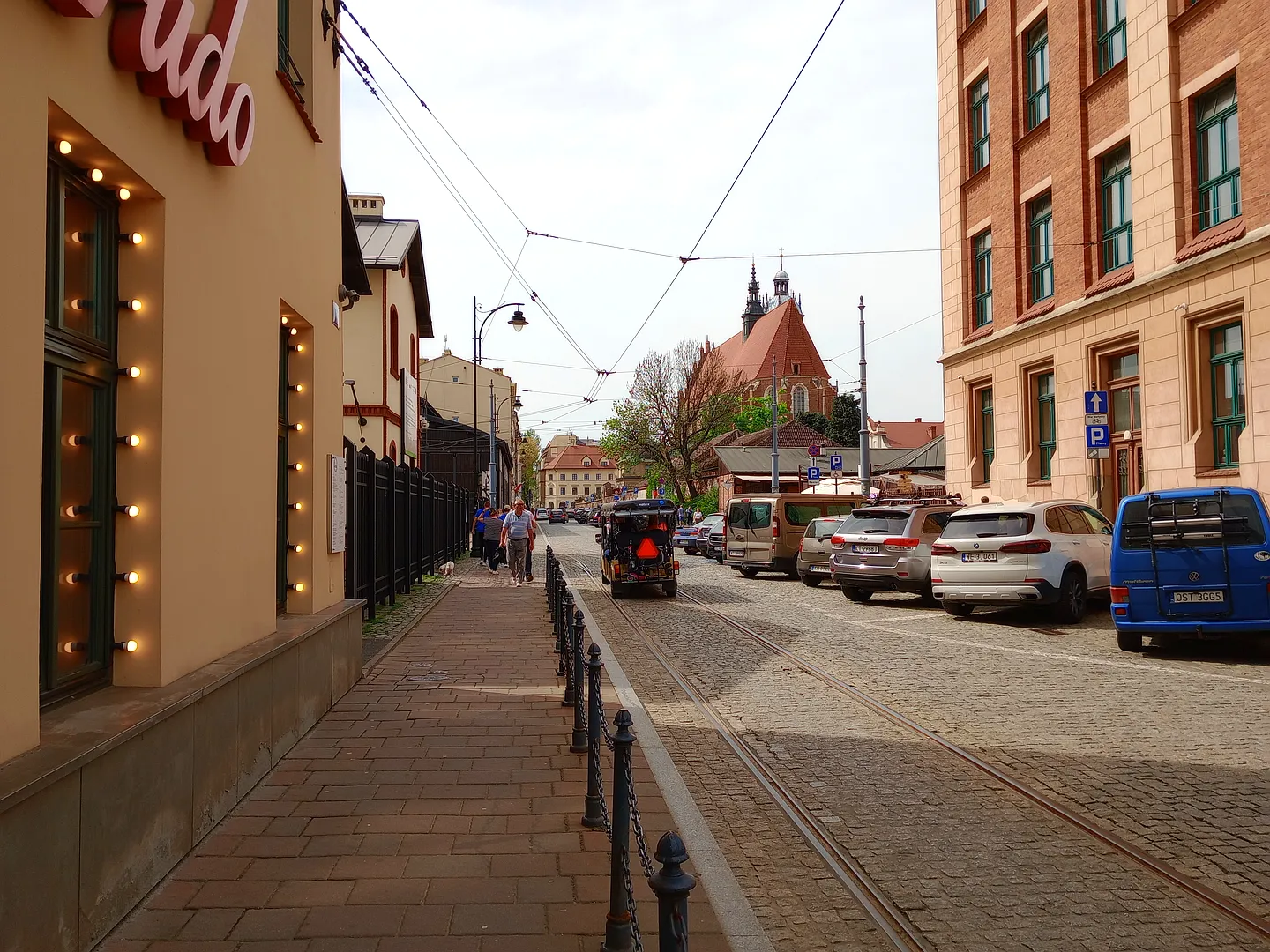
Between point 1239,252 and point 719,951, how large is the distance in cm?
1571

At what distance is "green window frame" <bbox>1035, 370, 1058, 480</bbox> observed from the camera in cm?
2194

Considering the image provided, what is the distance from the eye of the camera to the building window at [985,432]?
24766mm

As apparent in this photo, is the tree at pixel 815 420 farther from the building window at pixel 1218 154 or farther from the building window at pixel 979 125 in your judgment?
the building window at pixel 1218 154

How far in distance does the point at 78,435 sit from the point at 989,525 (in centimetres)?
1265

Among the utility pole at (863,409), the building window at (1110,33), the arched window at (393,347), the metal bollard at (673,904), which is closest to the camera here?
the metal bollard at (673,904)

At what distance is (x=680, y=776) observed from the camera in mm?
6418

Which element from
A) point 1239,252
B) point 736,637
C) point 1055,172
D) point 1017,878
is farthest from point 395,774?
point 1055,172

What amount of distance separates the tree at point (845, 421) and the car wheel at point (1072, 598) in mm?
72597

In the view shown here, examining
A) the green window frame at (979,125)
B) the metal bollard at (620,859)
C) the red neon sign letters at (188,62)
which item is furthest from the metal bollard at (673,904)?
the green window frame at (979,125)

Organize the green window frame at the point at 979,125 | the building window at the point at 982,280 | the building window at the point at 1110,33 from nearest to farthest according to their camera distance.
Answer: the building window at the point at 1110,33, the building window at the point at 982,280, the green window frame at the point at 979,125

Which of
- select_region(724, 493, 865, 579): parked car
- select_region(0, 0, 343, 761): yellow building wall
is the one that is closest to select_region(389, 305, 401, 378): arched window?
select_region(724, 493, 865, 579): parked car

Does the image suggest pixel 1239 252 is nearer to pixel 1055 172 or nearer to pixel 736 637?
pixel 1055 172

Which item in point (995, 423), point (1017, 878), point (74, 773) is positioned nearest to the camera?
point (74, 773)

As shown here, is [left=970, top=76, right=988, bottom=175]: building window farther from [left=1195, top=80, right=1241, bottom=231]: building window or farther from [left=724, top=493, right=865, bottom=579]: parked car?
[left=724, top=493, right=865, bottom=579]: parked car
